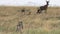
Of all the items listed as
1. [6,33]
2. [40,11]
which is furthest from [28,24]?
[40,11]

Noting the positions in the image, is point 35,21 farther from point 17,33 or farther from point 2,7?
point 2,7

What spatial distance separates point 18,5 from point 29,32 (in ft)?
78.5

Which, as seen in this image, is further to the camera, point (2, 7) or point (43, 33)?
point (2, 7)

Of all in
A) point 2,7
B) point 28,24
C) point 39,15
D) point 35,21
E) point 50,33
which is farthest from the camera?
point 2,7

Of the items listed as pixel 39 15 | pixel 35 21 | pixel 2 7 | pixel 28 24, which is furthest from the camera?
pixel 2 7

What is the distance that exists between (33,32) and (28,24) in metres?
4.87

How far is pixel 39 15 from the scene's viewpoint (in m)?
25.6

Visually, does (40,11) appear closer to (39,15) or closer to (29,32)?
(39,15)

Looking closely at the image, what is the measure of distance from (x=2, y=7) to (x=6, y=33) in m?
21.0

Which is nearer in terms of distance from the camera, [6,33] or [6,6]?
[6,33]

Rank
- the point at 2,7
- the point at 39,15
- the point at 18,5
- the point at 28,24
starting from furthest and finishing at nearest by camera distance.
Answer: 1. the point at 18,5
2. the point at 2,7
3. the point at 39,15
4. the point at 28,24

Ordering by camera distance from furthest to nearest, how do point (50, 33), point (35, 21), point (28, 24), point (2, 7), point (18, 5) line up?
point (18, 5), point (2, 7), point (35, 21), point (28, 24), point (50, 33)

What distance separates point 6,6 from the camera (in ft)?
129

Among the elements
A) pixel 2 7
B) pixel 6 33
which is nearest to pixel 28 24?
pixel 6 33
